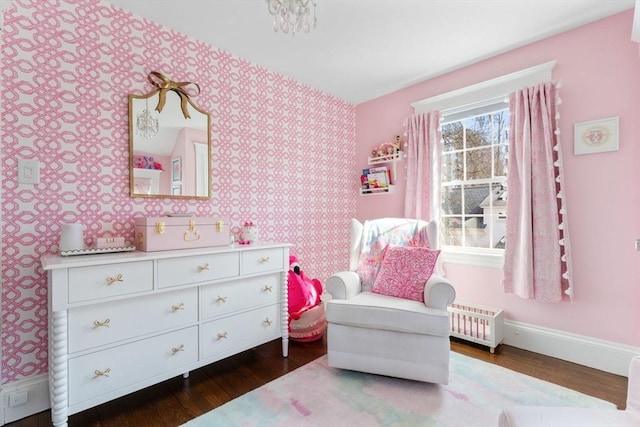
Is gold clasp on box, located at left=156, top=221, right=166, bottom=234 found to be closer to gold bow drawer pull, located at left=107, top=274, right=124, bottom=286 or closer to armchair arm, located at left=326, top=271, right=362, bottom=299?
gold bow drawer pull, located at left=107, top=274, right=124, bottom=286

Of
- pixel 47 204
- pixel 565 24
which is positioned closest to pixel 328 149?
pixel 565 24

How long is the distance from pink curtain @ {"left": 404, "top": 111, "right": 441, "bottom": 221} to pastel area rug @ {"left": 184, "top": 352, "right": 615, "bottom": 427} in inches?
57.5

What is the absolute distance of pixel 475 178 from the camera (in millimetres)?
2775

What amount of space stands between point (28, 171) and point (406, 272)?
2.39 metres

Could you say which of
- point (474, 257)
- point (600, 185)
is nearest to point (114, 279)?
point (474, 257)

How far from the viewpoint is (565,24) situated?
2.12 meters

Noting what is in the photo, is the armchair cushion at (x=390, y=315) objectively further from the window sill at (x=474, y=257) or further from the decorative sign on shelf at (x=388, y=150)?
the decorative sign on shelf at (x=388, y=150)

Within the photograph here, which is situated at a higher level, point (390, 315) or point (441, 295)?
point (441, 295)

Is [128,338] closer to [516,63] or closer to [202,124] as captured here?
[202,124]

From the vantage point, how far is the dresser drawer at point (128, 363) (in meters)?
1.42

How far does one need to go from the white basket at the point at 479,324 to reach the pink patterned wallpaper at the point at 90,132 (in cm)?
175

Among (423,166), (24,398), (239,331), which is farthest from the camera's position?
(423,166)

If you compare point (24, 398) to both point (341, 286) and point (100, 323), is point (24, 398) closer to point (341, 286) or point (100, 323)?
point (100, 323)

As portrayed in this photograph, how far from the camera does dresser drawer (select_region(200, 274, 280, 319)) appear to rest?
1873 millimetres
